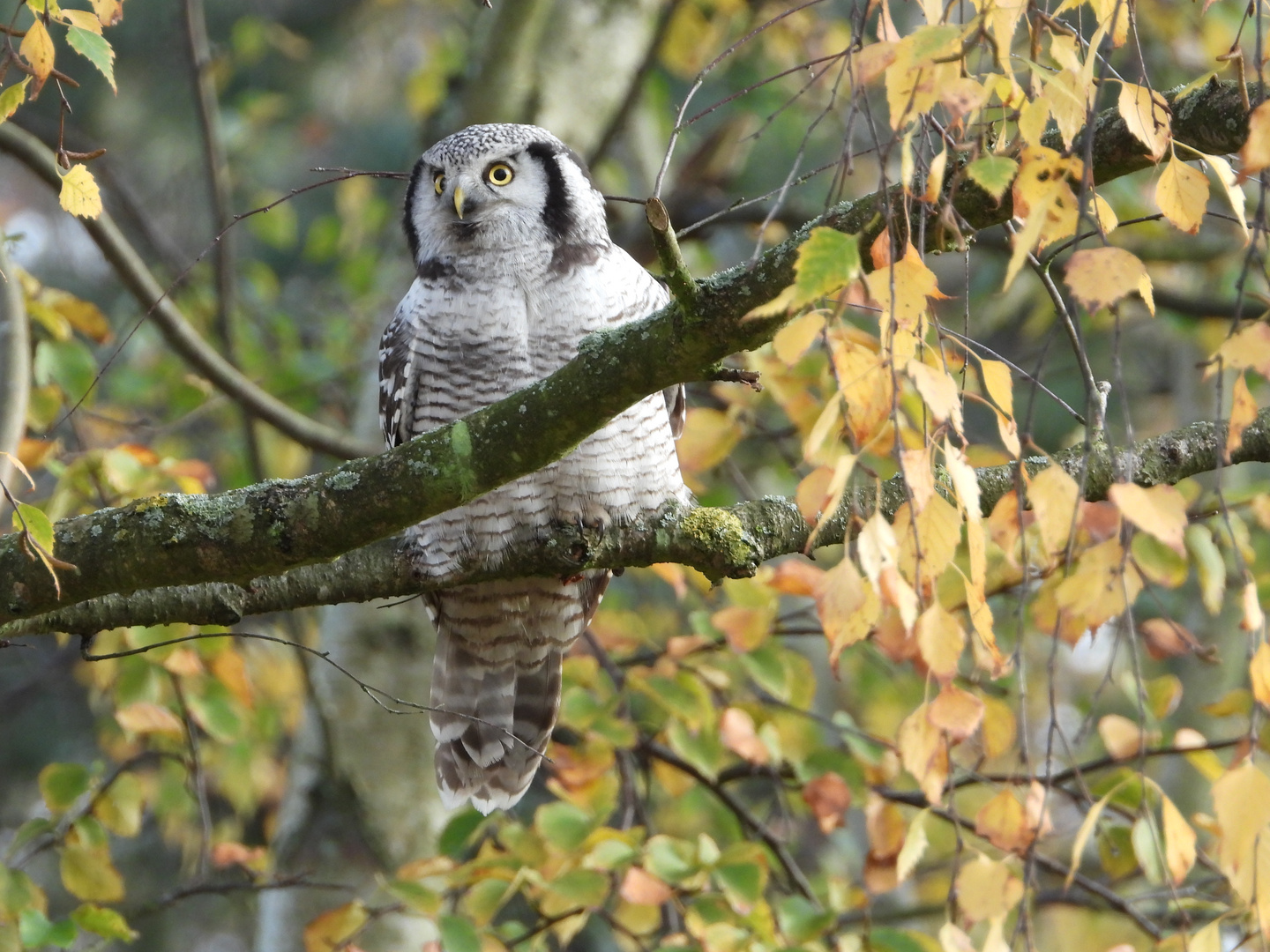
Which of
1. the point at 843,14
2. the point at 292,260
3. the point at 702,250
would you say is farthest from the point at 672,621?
the point at 292,260

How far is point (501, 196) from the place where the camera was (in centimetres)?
399

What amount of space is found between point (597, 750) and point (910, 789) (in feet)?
3.68

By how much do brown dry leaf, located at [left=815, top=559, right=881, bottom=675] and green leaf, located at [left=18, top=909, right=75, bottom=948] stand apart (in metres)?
2.39

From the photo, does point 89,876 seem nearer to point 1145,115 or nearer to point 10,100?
point 10,100

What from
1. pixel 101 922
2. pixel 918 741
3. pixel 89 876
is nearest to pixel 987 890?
pixel 918 741

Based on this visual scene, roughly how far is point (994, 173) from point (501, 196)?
262 cm

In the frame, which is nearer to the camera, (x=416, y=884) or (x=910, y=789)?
(x=416, y=884)

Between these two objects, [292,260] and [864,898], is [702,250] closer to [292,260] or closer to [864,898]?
[864,898]

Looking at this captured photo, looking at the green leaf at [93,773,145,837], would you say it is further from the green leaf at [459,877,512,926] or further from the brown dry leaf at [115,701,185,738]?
the green leaf at [459,877,512,926]

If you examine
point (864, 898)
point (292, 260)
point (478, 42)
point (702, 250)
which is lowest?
point (864, 898)

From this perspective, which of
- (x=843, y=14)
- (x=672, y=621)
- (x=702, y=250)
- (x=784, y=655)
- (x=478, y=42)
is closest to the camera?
(x=784, y=655)

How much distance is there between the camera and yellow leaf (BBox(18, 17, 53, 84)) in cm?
206

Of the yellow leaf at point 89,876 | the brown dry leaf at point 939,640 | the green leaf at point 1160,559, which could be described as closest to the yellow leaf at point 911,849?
the brown dry leaf at point 939,640

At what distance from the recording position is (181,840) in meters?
7.60
